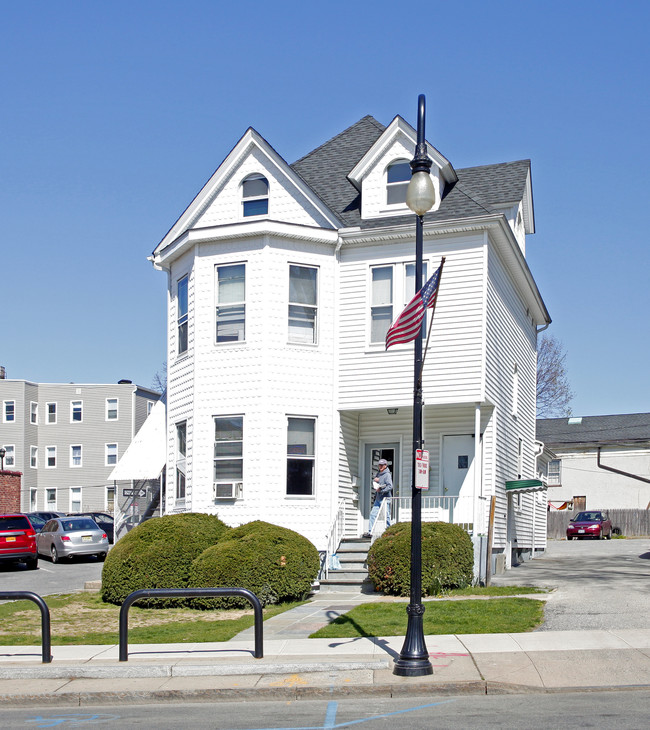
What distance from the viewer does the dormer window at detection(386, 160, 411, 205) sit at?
20531 mm

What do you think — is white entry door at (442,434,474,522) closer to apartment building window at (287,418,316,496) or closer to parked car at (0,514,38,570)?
apartment building window at (287,418,316,496)

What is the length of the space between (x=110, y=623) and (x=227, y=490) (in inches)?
211

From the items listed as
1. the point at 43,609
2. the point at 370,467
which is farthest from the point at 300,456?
the point at 43,609

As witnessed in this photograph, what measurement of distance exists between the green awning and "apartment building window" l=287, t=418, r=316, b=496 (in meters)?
4.61

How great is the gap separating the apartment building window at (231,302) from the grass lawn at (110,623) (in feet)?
20.6

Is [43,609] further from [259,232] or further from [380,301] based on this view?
[380,301]

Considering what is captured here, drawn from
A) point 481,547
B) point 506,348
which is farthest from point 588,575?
point 506,348

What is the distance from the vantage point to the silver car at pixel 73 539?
27109 mm

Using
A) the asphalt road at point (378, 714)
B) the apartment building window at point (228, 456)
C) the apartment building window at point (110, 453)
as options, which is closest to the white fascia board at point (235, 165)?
the apartment building window at point (228, 456)

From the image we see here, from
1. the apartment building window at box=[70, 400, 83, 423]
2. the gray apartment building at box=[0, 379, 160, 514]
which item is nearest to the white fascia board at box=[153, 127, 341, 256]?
the gray apartment building at box=[0, 379, 160, 514]

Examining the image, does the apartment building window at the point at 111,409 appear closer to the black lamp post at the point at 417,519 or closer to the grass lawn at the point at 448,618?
the grass lawn at the point at 448,618

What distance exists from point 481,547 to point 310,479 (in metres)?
4.00

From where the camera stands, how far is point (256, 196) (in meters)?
20.8

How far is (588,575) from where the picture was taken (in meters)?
18.8
